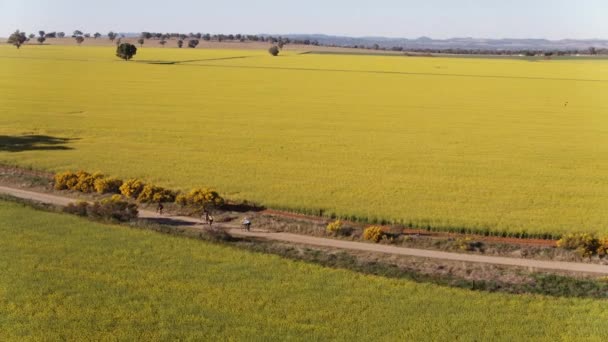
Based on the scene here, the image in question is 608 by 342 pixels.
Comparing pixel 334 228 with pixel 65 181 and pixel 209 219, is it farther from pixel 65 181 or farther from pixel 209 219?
pixel 65 181

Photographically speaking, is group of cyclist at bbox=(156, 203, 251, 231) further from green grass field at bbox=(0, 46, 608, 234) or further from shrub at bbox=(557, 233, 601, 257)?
shrub at bbox=(557, 233, 601, 257)

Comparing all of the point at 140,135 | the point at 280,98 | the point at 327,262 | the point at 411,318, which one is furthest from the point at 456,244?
the point at 280,98

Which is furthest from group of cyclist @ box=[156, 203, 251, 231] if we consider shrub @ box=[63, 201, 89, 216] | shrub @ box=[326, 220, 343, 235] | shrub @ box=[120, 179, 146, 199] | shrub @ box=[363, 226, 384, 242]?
shrub @ box=[363, 226, 384, 242]

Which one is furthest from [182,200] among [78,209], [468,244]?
[468,244]

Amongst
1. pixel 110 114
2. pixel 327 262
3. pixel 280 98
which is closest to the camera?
pixel 327 262

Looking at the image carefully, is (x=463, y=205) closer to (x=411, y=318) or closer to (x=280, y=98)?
(x=411, y=318)

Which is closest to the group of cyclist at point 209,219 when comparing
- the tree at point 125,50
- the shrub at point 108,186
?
the shrub at point 108,186

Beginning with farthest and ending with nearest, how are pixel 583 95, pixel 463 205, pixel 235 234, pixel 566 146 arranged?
pixel 583 95, pixel 566 146, pixel 463 205, pixel 235 234
